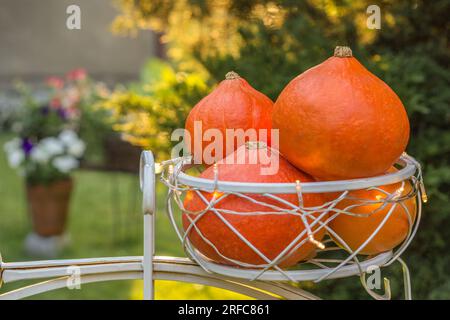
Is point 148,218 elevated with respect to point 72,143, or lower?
lower

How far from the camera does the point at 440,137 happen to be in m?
1.71

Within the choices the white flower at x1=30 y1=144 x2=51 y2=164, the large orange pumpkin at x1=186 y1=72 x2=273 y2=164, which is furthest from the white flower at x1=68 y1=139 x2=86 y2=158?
the large orange pumpkin at x1=186 y1=72 x2=273 y2=164

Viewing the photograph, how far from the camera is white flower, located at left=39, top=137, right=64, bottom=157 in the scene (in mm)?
3494

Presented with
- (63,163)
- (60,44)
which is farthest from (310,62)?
(60,44)

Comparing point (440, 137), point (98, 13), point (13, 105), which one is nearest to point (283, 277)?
point (440, 137)

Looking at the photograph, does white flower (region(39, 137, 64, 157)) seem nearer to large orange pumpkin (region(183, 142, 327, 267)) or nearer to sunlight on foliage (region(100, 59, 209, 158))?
sunlight on foliage (region(100, 59, 209, 158))

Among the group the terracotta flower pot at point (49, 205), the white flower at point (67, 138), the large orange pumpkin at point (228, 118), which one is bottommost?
the large orange pumpkin at point (228, 118)

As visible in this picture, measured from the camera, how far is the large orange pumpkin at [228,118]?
3.02ft

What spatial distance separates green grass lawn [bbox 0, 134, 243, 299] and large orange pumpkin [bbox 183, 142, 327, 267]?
1.28 meters

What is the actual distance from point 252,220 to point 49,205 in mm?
2875

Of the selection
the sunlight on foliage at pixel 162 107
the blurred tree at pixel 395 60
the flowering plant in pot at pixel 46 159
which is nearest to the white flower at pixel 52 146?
the flowering plant in pot at pixel 46 159

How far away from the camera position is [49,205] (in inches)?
136

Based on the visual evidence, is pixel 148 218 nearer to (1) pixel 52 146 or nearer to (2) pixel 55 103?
(1) pixel 52 146

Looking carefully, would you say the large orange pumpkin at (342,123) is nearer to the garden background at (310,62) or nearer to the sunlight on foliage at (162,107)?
the garden background at (310,62)
